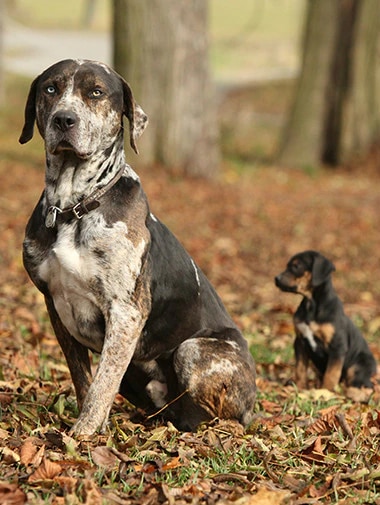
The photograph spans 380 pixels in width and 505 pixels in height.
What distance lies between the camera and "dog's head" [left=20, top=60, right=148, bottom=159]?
187 inches

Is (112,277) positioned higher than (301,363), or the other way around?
(112,277)

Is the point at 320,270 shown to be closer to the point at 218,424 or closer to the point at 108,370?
the point at 218,424

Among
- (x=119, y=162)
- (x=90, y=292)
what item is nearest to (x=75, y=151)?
(x=119, y=162)

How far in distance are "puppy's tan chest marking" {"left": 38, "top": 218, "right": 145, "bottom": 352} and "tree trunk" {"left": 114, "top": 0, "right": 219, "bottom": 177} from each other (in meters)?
10.3

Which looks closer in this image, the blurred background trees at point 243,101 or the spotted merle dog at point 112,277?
the spotted merle dog at point 112,277

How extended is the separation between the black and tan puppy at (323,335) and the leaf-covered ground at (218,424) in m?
0.28

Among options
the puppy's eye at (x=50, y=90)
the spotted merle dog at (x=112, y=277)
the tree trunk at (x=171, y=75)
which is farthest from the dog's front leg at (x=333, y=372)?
the tree trunk at (x=171, y=75)

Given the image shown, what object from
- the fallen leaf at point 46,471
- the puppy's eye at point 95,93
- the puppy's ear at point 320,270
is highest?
the puppy's eye at point 95,93

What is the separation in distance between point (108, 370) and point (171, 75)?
10.9 meters

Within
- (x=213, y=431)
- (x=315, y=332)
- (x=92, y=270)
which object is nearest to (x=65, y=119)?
(x=92, y=270)

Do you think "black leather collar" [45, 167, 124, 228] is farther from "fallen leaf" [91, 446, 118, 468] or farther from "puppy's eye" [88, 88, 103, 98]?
"fallen leaf" [91, 446, 118, 468]

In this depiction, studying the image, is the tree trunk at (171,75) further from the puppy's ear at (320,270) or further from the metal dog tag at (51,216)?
the metal dog tag at (51,216)

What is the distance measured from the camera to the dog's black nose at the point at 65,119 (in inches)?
186

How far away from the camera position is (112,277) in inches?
189
